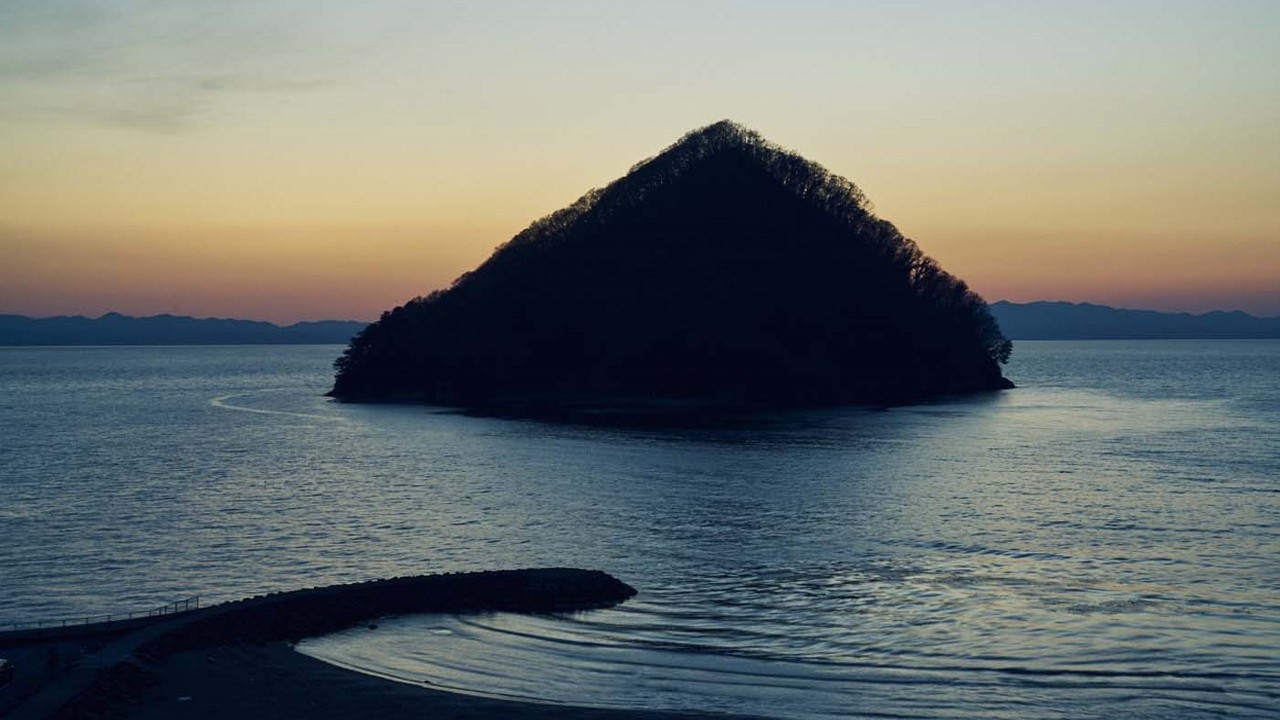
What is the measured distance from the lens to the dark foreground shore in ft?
73.7

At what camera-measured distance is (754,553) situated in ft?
153

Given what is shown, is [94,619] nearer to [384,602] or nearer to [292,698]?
[384,602]

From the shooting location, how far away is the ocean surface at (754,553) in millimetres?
27484

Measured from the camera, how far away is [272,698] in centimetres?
2388

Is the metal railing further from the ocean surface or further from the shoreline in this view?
the shoreline

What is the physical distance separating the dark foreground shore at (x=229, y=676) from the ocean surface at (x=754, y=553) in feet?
4.35

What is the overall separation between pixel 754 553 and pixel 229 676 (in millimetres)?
25297

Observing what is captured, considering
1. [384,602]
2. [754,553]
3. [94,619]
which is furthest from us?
[754,553]

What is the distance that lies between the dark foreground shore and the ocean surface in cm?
133

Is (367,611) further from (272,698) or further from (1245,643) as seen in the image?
(1245,643)

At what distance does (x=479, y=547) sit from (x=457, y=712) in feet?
83.1

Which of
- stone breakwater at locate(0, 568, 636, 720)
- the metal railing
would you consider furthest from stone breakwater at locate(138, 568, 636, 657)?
the metal railing

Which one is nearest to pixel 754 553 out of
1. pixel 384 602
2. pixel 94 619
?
pixel 384 602

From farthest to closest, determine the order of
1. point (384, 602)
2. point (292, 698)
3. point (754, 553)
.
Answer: point (754, 553) < point (384, 602) < point (292, 698)
